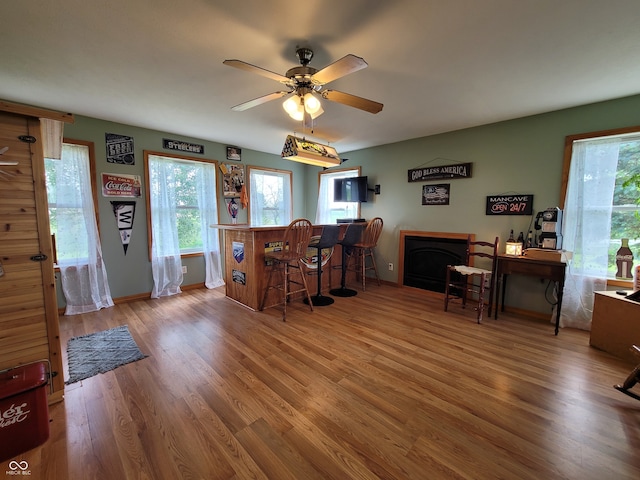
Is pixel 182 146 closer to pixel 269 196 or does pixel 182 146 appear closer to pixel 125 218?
pixel 125 218

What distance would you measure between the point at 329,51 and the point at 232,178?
3.23 m

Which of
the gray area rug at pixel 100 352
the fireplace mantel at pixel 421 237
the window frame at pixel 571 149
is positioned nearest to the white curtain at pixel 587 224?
the window frame at pixel 571 149

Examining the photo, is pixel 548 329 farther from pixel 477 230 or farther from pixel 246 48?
pixel 246 48

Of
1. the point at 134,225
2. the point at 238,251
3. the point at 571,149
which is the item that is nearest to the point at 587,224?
the point at 571,149

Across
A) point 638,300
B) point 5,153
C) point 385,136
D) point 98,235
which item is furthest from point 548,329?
point 98,235

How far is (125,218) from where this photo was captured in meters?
3.60

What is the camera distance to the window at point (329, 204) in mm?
5234

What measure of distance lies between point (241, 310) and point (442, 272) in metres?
2.98

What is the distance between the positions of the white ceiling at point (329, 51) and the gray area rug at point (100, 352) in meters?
2.42

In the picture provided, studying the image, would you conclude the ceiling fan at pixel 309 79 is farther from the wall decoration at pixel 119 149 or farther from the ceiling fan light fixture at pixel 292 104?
the wall decoration at pixel 119 149

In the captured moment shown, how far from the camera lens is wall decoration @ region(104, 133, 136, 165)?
3.41 m

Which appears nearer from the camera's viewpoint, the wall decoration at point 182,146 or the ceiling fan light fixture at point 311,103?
the ceiling fan light fixture at point 311,103

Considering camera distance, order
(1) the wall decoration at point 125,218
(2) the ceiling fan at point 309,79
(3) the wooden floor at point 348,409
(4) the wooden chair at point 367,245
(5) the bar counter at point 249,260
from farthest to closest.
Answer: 1. (4) the wooden chair at point 367,245
2. (1) the wall decoration at point 125,218
3. (5) the bar counter at point 249,260
4. (2) the ceiling fan at point 309,79
5. (3) the wooden floor at point 348,409

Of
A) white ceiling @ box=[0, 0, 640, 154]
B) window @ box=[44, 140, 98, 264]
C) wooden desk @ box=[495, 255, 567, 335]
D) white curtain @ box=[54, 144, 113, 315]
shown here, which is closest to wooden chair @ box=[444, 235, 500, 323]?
wooden desk @ box=[495, 255, 567, 335]
